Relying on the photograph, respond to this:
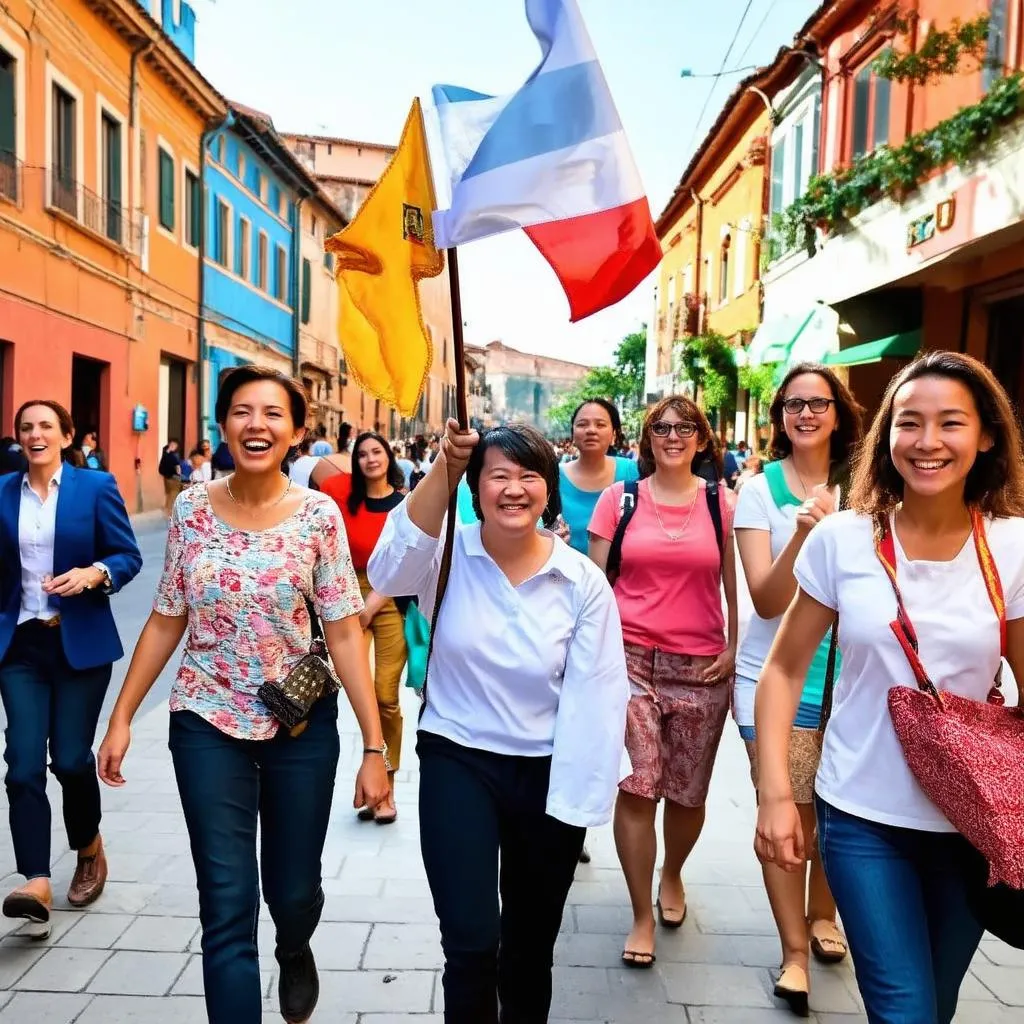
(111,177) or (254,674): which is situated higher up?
(111,177)

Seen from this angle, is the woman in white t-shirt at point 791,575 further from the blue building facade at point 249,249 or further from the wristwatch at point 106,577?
the blue building facade at point 249,249

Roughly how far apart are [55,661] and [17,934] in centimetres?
93

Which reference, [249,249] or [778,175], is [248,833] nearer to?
[778,175]

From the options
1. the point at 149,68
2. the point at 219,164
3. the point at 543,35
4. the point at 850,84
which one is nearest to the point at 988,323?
the point at 850,84

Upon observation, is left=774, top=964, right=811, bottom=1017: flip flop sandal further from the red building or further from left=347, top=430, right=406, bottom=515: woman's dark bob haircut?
the red building

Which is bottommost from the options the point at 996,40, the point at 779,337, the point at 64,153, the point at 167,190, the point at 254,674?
the point at 254,674

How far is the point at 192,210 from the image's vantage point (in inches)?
867

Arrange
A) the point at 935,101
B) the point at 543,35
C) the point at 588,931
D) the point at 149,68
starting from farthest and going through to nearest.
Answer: the point at 149,68
the point at 935,101
the point at 588,931
the point at 543,35

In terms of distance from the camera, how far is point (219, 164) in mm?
23594

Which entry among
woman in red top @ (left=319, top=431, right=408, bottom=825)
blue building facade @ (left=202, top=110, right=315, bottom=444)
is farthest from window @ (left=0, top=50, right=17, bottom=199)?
woman in red top @ (left=319, top=431, right=408, bottom=825)

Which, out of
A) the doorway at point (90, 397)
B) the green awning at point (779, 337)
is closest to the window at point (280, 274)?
the doorway at point (90, 397)

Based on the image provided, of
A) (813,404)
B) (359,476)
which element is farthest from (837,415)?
(359,476)

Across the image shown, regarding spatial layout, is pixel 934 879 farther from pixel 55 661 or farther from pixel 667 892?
pixel 55 661

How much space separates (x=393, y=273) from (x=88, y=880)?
2.63 meters
